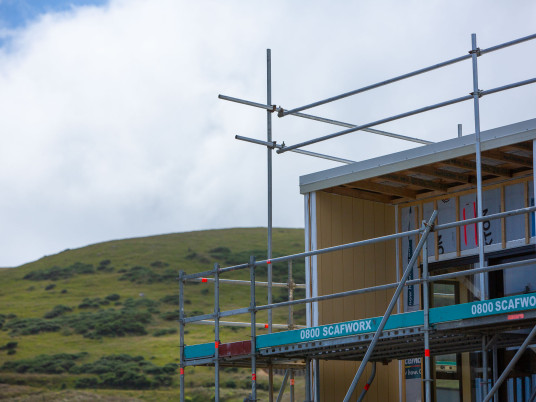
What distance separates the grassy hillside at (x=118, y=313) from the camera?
254 feet

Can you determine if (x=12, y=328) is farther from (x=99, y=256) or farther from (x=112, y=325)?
(x=99, y=256)

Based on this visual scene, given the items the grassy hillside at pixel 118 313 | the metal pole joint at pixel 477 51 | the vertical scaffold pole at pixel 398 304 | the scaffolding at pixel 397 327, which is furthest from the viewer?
the grassy hillside at pixel 118 313

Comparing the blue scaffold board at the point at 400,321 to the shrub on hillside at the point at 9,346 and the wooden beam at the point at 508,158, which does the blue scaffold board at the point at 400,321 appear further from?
the shrub on hillside at the point at 9,346

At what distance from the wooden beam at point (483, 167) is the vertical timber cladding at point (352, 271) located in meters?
2.03

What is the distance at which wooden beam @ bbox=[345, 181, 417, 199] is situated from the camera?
13621 mm

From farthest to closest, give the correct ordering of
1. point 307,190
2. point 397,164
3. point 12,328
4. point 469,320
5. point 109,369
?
point 12,328 → point 109,369 → point 307,190 → point 397,164 → point 469,320

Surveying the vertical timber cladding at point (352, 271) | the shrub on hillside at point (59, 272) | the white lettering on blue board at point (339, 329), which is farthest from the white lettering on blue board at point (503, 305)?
the shrub on hillside at point (59, 272)

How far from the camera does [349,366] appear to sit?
13.4 metres

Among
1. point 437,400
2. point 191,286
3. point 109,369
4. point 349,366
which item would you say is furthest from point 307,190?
point 191,286

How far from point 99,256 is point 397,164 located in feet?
373

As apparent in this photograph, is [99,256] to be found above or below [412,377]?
above

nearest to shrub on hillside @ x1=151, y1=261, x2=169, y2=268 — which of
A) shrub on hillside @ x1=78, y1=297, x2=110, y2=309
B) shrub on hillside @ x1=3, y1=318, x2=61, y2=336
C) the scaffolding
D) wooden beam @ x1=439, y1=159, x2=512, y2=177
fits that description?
shrub on hillside @ x1=78, y1=297, x2=110, y2=309

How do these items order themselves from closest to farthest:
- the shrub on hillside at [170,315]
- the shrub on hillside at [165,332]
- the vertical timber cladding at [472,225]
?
the vertical timber cladding at [472,225] → the shrub on hillside at [165,332] → the shrub on hillside at [170,315]

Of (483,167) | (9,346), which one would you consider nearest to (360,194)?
(483,167)
